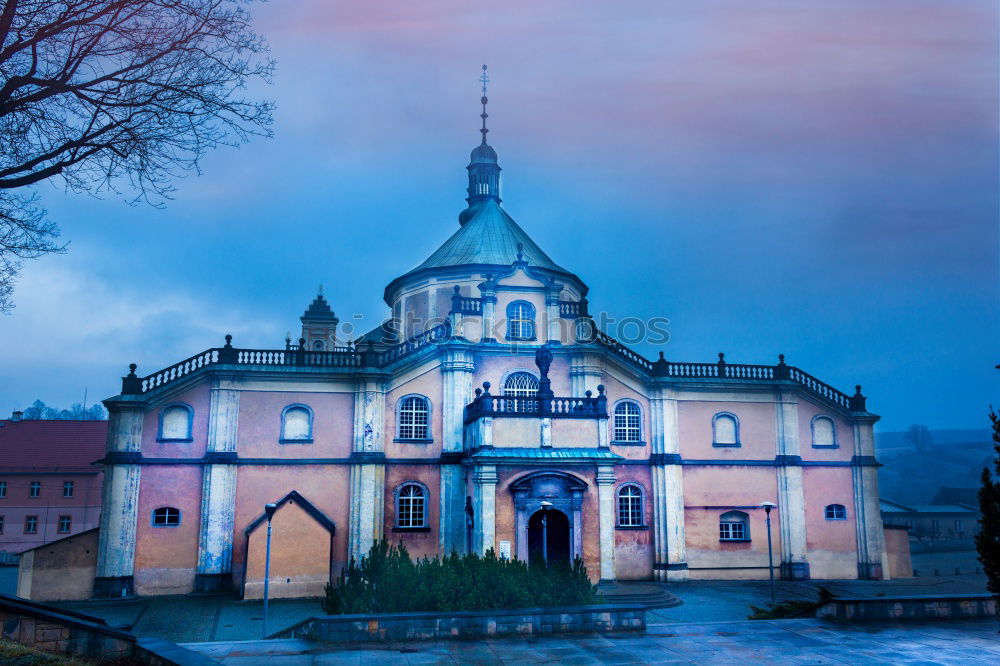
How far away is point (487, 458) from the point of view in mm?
28781

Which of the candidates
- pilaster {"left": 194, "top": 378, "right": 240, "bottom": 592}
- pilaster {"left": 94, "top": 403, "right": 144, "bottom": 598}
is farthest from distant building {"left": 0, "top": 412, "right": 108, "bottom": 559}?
pilaster {"left": 194, "top": 378, "right": 240, "bottom": 592}

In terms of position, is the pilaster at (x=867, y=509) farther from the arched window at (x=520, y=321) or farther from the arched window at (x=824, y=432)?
the arched window at (x=520, y=321)

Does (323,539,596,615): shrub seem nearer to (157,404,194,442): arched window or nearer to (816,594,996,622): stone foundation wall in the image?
(816,594,996,622): stone foundation wall

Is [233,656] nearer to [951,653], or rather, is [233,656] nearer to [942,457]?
[951,653]

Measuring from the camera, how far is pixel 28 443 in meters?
52.4

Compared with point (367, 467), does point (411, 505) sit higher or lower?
lower

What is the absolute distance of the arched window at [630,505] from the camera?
34.1 m

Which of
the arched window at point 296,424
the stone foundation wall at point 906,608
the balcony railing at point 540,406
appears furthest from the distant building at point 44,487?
the stone foundation wall at point 906,608

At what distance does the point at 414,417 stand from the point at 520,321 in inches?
252

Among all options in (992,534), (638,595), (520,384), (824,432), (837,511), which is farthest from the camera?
(824,432)

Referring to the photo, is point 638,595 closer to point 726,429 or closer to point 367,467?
point 726,429

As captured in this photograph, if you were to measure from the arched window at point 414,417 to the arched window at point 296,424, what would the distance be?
3.77 meters

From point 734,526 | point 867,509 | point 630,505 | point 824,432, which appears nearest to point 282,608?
point 630,505

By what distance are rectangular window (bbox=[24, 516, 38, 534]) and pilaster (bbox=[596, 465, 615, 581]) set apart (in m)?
40.5
